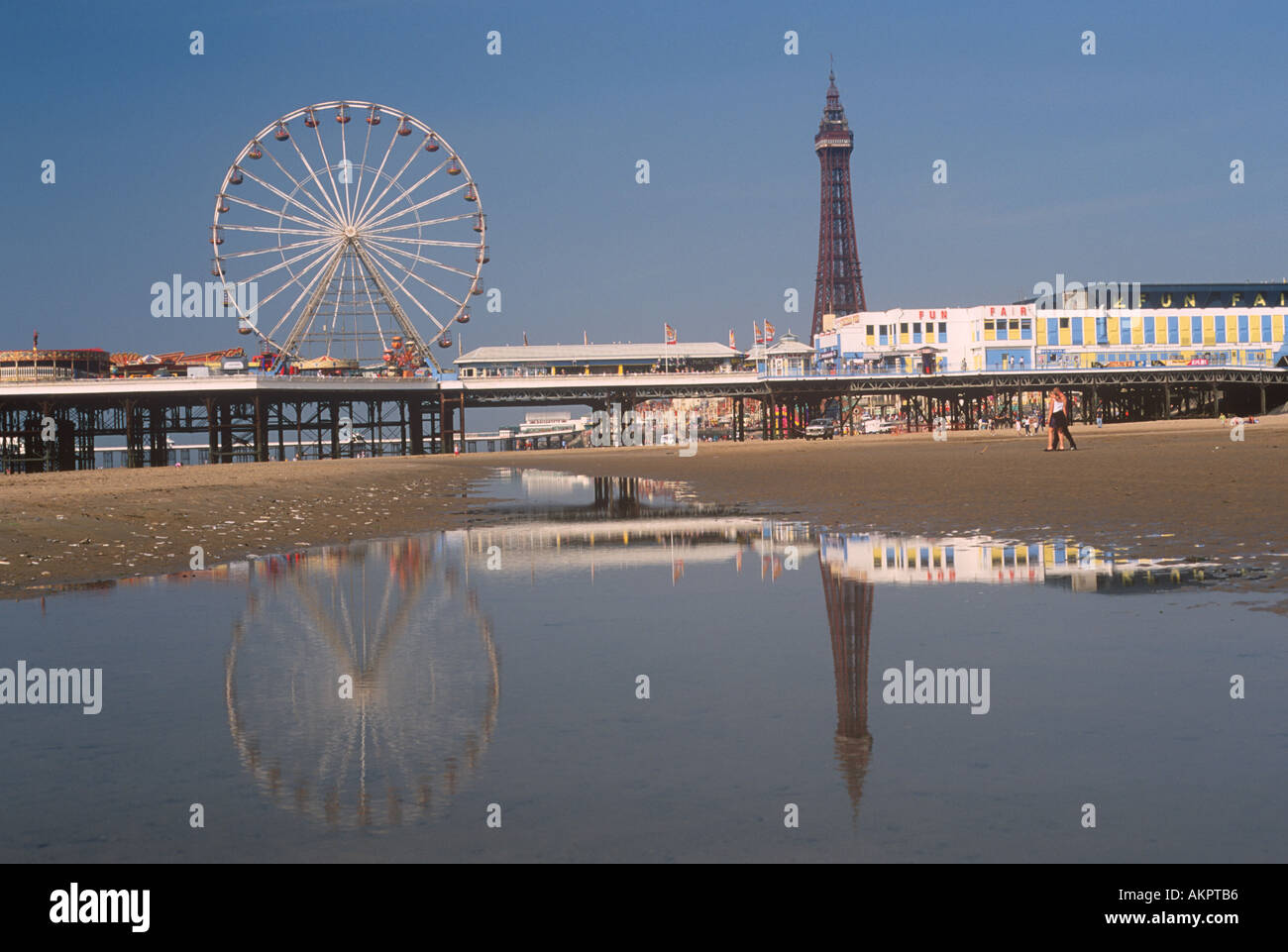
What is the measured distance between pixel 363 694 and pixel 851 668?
100 inches

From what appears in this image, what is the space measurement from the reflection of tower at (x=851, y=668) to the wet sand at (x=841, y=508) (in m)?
3.02

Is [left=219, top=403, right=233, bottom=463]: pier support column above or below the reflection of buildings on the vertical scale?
above

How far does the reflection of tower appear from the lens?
491 cm

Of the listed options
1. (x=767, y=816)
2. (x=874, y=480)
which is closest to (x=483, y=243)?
(x=874, y=480)

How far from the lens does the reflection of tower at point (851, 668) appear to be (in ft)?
16.1

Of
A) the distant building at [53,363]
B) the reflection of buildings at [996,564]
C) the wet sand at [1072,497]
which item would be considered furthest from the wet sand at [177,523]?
the distant building at [53,363]

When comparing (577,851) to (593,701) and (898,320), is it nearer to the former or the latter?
(593,701)

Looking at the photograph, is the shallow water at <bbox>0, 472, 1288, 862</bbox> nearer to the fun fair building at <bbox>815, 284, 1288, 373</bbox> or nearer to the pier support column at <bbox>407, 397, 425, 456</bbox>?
the pier support column at <bbox>407, 397, 425, 456</bbox>

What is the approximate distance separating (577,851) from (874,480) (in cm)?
2199

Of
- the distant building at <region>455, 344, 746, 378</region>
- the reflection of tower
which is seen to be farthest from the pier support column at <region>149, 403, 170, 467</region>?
the reflection of tower

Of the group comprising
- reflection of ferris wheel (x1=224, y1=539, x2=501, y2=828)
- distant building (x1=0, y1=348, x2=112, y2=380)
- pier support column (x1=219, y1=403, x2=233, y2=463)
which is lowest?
reflection of ferris wheel (x1=224, y1=539, x2=501, y2=828)

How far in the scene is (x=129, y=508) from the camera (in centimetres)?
2022

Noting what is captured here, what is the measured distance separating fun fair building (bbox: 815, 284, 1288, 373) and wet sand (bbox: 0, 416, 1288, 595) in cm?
9562

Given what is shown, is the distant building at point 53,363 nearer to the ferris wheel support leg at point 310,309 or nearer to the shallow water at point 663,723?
the ferris wheel support leg at point 310,309
